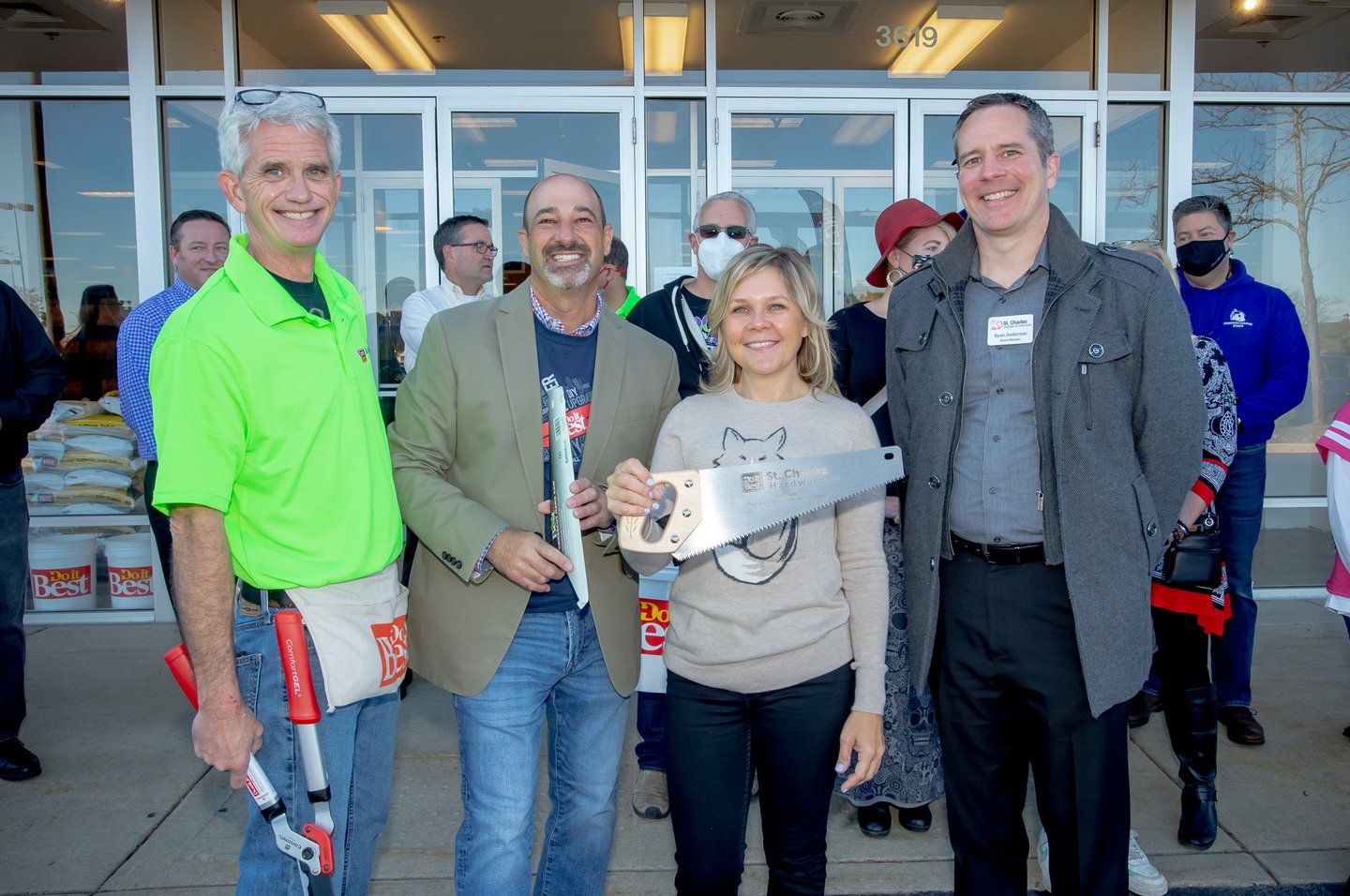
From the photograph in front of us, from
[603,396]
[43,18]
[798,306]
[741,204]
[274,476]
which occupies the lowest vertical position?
[274,476]

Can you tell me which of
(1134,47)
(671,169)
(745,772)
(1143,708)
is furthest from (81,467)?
(1134,47)

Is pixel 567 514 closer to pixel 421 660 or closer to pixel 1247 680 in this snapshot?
pixel 421 660

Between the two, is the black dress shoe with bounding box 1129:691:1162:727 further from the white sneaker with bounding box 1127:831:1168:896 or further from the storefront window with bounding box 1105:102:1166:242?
the storefront window with bounding box 1105:102:1166:242

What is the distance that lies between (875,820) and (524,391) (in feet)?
7.90

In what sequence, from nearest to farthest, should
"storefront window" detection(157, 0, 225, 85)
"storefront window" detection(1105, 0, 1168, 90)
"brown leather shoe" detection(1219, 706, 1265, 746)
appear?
"brown leather shoe" detection(1219, 706, 1265, 746) → "storefront window" detection(157, 0, 225, 85) → "storefront window" detection(1105, 0, 1168, 90)

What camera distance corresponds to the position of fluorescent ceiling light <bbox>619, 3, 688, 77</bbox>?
7.03 metres

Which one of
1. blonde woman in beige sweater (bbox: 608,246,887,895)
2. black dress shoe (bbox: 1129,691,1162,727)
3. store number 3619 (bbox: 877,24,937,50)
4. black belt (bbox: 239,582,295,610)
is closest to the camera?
black belt (bbox: 239,582,295,610)

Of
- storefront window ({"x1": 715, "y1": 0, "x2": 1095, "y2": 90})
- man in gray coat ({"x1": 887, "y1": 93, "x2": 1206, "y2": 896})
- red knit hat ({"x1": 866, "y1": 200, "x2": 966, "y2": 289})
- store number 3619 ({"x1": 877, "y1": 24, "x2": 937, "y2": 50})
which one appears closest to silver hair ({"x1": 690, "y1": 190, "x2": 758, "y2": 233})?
red knit hat ({"x1": 866, "y1": 200, "x2": 966, "y2": 289})

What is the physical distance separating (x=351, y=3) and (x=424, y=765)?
17.8ft

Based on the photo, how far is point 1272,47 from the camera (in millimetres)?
7555

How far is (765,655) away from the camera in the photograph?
2.39 meters

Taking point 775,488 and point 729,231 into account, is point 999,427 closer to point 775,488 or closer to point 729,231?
point 775,488

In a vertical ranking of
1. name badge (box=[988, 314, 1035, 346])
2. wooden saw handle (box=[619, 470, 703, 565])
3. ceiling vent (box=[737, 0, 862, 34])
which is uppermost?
ceiling vent (box=[737, 0, 862, 34])

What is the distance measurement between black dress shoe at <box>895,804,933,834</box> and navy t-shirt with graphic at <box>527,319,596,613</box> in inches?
81.9
